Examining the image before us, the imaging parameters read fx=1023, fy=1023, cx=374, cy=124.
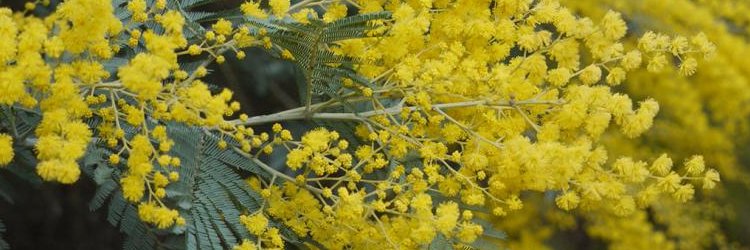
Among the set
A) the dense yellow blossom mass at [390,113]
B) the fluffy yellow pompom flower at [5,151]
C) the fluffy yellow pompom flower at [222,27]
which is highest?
the fluffy yellow pompom flower at [222,27]

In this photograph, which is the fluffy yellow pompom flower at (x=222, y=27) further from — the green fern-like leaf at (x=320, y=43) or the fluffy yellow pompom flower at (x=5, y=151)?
the fluffy yellow pompom flower at (x=5, y=151)

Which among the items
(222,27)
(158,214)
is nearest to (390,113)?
(222,27)

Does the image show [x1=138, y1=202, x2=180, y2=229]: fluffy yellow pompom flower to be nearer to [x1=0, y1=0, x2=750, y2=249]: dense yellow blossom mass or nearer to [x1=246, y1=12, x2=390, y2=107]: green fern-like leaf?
[x1=0, y1=0, x2=750, y2=249]: dense yellow blossom mass

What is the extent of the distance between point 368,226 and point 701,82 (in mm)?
2960

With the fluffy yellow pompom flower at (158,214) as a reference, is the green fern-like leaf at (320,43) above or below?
above

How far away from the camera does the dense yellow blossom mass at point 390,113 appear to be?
6.53 ft

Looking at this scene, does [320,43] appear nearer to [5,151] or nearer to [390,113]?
[390,113]

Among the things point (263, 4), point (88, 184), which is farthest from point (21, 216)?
point (263, 4)

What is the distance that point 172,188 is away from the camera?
2.11 m

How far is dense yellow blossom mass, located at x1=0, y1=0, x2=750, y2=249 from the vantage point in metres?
1.99

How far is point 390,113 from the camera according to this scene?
7.83 ft

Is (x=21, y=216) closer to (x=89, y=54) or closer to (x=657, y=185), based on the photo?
(x=89, y=54)

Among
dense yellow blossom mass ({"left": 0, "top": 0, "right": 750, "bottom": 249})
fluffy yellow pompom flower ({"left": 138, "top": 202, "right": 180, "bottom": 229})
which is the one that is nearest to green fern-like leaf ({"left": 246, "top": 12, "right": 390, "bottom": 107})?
dense yellow blossom mass ({"left": 0, "top": 0, "right": 750, "bottom": 249})

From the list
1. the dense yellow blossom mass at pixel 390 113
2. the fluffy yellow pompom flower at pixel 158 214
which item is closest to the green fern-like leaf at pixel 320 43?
the dense yellow blossom mass at pixel 390 113
